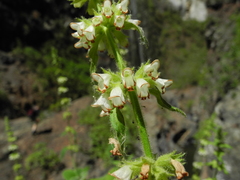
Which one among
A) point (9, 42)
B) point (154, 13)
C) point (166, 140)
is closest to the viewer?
point (166, 140)

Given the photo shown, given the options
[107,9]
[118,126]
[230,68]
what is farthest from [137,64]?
[118,126]

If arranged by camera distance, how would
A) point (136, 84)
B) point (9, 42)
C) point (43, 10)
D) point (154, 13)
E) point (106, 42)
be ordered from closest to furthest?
point (136, 84) < point (106, 42) < point (9, 42) < point (43, 10) < point (154, 13)

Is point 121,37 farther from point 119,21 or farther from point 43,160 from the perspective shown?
point 43,160

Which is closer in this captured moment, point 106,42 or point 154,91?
point 154,91

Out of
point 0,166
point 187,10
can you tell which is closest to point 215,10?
point 187,10

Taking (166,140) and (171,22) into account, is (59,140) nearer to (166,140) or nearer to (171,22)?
(166,140)

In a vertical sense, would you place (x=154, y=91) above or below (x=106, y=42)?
below

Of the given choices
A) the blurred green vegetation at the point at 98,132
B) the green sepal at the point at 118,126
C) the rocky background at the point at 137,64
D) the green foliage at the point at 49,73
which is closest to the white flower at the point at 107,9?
the green sepal at the point at 118,126
